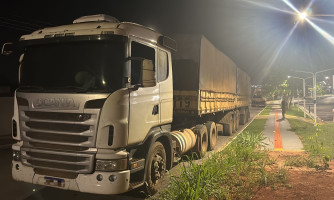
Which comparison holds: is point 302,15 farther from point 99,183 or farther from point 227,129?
point 99,183

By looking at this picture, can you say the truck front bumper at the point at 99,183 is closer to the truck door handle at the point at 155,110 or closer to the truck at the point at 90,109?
the truck at the point at 90,109

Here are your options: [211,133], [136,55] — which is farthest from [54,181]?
[211,133]

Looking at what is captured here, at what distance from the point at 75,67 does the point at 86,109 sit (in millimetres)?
Answer: 890

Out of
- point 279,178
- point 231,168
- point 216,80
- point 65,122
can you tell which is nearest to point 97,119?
point 65,122

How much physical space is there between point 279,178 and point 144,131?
309 cm

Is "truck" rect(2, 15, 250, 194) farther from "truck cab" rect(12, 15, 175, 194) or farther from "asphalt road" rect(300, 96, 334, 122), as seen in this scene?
"asphalt road" rect(300, 96, 334, 122)

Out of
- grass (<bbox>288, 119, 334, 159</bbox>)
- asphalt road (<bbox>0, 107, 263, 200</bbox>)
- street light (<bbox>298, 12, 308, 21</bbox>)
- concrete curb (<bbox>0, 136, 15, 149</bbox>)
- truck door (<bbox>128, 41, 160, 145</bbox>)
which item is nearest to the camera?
truck door (<bbox>128, 41, 160, 145</bbox>)

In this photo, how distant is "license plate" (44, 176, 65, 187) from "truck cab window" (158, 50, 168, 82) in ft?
9.02

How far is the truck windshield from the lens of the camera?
192 inches

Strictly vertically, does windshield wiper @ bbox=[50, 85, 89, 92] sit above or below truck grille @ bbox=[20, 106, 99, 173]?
above

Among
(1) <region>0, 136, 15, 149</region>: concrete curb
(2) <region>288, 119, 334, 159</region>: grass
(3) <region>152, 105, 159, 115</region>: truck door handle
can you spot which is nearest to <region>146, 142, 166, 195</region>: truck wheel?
(3) <region>152, 105, 159, 115</region>: truck door handle

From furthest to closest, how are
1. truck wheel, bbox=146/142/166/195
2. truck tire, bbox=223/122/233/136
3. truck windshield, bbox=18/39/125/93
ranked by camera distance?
truck tire, bbox=223/122/233/136 → truck wheel, bbox=146/142/166/195 → truck windshield, bbox=18/39/125/93

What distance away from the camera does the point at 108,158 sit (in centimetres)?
464

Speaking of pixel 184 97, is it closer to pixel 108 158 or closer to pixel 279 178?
pixel 279 178
